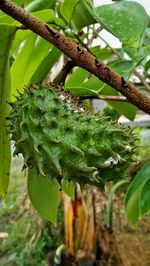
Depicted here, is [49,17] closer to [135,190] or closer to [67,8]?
[67,8]

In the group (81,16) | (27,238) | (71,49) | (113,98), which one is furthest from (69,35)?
(27,238)

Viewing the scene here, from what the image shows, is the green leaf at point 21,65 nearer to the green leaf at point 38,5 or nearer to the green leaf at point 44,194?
the green leaf at point 38,5

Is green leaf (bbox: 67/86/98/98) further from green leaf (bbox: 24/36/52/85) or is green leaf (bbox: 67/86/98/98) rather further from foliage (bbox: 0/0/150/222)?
green leaf (bbox: 24/36/52/85)

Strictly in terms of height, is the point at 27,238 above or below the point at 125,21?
below

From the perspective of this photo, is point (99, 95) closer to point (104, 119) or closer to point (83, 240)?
point (104, 119)

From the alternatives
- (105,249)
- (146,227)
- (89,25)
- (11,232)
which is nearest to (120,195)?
(146,227)

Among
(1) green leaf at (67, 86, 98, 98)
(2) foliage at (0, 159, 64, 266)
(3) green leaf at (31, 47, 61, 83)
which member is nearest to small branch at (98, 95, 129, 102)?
(1) green leaf at (67, 86, 98, 98)

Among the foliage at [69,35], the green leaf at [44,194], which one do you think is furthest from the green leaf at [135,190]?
the green leaf at [44,194]
